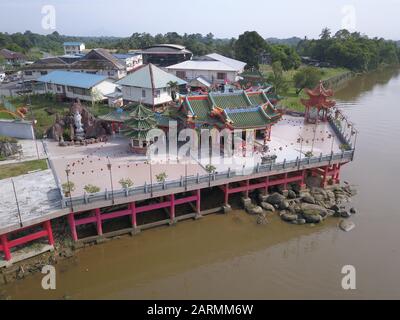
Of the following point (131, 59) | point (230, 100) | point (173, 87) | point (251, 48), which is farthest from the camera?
point (251, 48)

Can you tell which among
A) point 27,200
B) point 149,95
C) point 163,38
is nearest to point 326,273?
point 27,200

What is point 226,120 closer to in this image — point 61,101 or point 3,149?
point 3,149

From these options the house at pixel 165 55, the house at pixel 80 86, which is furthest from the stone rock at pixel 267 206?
the house at pixel 165 55

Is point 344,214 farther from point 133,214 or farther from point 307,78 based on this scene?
point 307,78

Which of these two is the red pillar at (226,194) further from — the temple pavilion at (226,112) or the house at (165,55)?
the house at (165,55)

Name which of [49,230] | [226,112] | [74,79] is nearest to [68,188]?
[49,230]

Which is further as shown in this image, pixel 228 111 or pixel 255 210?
pixel 228 111
